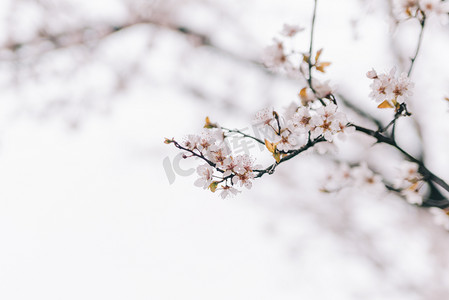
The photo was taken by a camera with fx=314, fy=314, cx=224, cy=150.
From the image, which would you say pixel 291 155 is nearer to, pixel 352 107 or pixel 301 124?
pixel 301 124

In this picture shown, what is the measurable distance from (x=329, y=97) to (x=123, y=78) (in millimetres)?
3006

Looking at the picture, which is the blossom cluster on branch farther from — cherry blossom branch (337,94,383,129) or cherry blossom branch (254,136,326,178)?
cherry blossom branch (337,94,383,129)

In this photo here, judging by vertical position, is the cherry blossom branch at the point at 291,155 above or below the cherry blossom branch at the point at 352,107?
below

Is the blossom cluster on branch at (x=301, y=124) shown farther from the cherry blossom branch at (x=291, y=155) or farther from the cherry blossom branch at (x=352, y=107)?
the cherry blossom branch at (x=352, y=107)

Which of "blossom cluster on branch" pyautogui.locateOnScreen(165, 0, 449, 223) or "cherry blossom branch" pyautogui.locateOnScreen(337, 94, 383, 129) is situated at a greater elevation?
"cherry blossom branch" pyautogui.locateOnScreen(337, 94, 383, 129)

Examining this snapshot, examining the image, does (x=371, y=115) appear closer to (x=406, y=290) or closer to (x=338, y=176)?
(x=338, y=176)

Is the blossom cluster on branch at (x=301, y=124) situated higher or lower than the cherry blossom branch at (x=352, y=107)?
lower

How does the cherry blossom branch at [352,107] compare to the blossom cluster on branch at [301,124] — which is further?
the cherry blossom branch at [352,107]

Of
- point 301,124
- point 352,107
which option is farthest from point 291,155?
point 352,107

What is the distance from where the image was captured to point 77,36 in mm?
3029

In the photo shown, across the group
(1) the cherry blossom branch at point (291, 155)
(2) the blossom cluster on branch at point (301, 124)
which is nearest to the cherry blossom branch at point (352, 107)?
(2) the blossom cluster on branch at point (301, 124)

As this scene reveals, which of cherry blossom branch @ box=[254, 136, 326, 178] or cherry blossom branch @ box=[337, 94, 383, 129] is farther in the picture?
cherry blossom branch @ box=[337, 94, 383, 129]

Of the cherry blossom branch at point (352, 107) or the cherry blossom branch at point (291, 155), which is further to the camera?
the cherry blossom branch at point (352, 107)

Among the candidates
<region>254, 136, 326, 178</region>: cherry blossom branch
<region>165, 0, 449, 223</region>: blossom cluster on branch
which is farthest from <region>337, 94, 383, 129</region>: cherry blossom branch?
<region>254, 136, 326, 178</region>: cherry blossom branch
